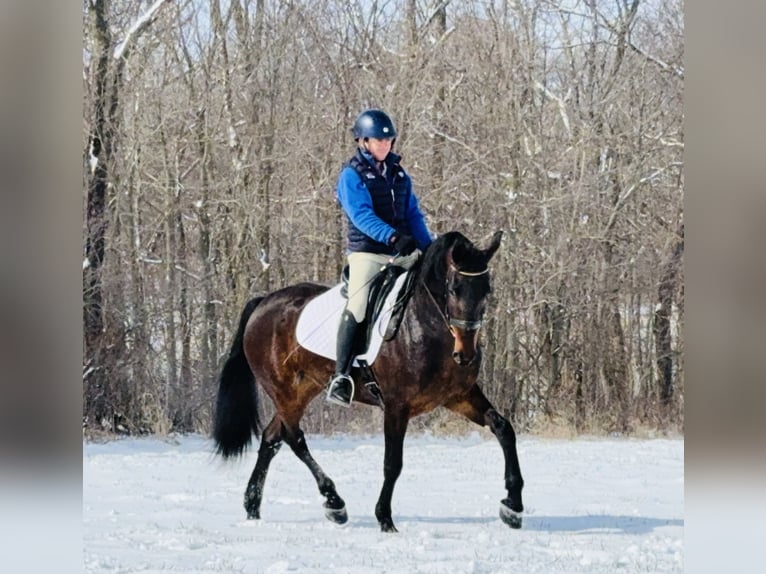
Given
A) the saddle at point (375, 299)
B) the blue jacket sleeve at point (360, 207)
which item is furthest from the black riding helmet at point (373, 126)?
the saddle at point (375, 299)

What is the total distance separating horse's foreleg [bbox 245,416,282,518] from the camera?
705cm

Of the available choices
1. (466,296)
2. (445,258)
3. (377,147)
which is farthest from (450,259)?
(377,147)

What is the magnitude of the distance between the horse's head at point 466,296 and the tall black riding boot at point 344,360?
0.74 meters

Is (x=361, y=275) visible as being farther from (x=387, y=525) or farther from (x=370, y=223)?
(x=387, y=525)

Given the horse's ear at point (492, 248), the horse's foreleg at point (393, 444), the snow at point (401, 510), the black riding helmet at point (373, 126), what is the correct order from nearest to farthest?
the horse's ear at point (492, 248), the snow at point (401, 510), the horse's foreleg at point (393, 444), the black riding helmet at point (373, 126)

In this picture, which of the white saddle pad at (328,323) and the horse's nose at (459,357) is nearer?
the horse's nose at (459,357)

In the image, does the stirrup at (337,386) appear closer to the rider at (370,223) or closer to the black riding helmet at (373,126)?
the rider at (370,223)

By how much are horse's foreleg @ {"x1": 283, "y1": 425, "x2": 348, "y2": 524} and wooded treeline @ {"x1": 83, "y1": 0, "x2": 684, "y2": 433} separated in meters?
2.66

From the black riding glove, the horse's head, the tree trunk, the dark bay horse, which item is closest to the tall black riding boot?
the dark bay horse

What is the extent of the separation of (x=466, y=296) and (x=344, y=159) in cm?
374

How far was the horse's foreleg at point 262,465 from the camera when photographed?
23.1 ft
